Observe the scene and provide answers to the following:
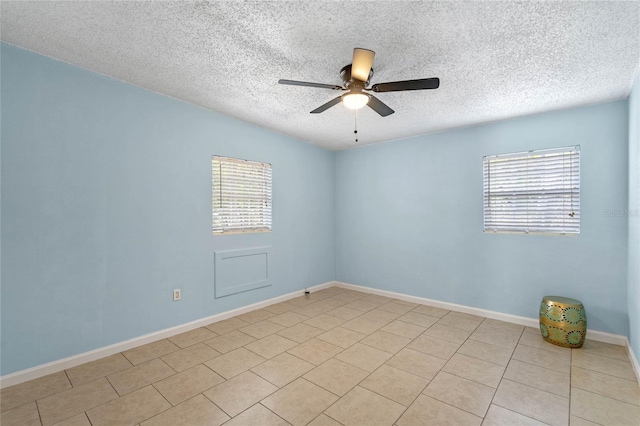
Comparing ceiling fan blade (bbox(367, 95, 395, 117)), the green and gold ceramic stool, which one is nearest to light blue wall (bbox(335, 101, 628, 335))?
the green and gold ceramic stool

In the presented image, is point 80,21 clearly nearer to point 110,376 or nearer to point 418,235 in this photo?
point 110,376

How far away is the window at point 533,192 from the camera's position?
3299mm

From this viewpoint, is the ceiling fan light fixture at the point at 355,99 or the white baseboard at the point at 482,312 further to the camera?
the white baseboard at the point at 482,312

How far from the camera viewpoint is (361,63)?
6.49 ft

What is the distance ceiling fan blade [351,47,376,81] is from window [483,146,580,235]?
8.60ft

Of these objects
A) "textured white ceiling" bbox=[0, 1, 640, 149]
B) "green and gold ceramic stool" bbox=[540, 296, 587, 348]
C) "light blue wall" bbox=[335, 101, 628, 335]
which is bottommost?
"green and gold ceramic stool" bbox=[540, 296, 587, 348]

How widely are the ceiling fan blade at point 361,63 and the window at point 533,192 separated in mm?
2620

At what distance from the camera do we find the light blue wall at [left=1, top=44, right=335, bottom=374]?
2.28m

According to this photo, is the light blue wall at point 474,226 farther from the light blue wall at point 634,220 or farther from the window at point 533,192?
the light blue wall at point 634,220

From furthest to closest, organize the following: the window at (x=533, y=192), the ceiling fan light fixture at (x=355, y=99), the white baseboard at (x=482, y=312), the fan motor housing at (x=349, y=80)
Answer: the window at (x=533, y=192)
the white baseboard at (x=482, y=312)
the ceiling fan light fixture at (x=355, y=99)
the fan motor housing at (x=349, y=80)

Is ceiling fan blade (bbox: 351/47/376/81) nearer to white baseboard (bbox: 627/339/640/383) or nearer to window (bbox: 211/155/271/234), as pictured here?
window (bbox: 211/155/271/234)

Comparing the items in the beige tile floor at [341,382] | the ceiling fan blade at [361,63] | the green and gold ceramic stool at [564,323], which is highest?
the ceiling fan blade at [361,63]

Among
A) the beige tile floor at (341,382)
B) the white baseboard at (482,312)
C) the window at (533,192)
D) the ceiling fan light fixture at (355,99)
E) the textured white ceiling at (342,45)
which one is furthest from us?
the window at (533,192)

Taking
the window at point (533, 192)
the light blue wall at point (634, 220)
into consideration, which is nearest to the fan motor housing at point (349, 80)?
the light blue wall at point (634, 220)
